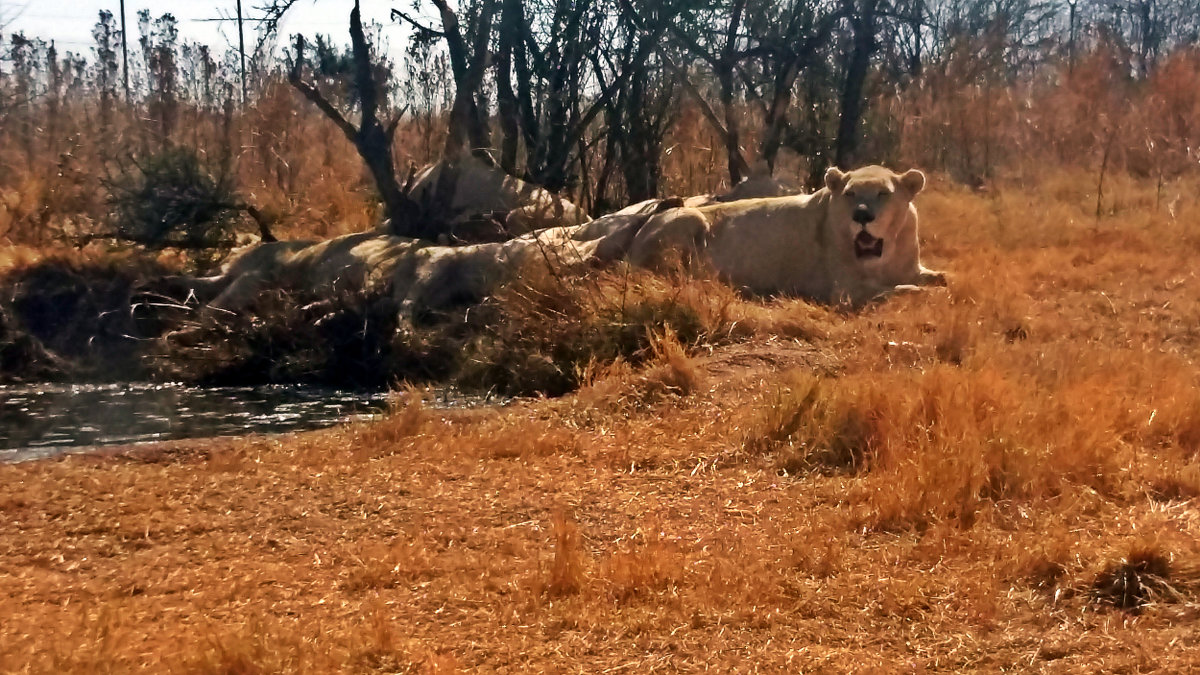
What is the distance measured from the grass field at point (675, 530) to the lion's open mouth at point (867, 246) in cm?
277

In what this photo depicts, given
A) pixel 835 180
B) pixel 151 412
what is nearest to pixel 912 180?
pixel 835 180

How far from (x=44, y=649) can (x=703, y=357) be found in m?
5.08

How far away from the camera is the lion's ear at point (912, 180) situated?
432 inches

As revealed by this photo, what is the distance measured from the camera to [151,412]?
30.8 feet

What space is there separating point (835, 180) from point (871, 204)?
0.39 metres

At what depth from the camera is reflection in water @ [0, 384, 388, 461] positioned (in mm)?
8289

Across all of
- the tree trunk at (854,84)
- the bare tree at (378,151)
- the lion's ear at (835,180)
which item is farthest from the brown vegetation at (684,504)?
the tree trunk at (854,84)

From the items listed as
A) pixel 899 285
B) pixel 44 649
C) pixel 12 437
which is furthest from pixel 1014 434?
pixel 12 437

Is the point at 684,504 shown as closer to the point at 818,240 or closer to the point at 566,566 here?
the point at 566,566

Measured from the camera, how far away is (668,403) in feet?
23.9

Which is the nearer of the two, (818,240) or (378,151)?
(818,240)

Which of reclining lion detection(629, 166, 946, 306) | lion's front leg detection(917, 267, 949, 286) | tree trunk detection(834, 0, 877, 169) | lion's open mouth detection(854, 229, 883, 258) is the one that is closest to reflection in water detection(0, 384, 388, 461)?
reclining lion detection(629, 166, 946, 306)

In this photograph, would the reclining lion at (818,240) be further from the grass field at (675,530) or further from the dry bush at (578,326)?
the grass field at (675,530)

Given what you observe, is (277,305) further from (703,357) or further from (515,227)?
(703,357)
